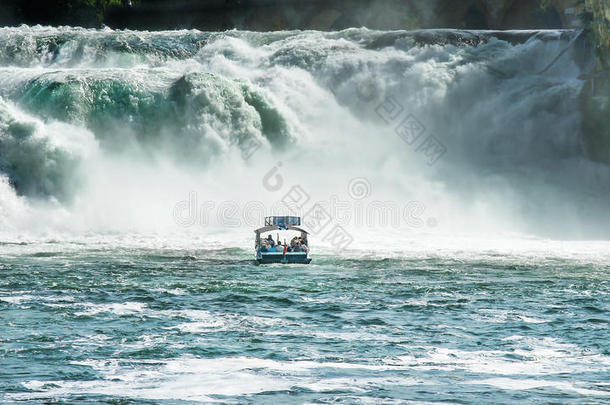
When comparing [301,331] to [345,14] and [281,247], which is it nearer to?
[281,247]

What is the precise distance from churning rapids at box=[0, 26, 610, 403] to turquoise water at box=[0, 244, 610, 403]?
8 centimetres

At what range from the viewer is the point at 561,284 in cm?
2458

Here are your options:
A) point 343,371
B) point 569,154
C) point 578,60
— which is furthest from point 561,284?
point 578,60

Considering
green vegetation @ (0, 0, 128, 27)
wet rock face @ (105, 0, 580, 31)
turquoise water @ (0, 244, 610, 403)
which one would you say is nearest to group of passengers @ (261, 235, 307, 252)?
turquoise water @ (0, 244, 610, 403)

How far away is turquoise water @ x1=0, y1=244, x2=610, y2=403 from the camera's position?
612 inches

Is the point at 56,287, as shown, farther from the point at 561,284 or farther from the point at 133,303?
the point at 561,284

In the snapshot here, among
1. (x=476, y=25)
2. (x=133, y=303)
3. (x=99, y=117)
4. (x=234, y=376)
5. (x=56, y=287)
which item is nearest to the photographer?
(x=234, y=376)

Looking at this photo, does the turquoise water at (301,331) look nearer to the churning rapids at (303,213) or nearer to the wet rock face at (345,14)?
the churning rapids at (303,213)

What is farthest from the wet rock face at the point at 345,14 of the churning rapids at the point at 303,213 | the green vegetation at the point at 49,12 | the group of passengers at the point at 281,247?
the group of passengers at the point at 281,247

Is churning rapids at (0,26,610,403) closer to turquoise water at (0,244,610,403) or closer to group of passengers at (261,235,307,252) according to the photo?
turquoise water at (0,244,610,403)

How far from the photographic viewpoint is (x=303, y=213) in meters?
36.6

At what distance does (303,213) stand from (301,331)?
686 inches

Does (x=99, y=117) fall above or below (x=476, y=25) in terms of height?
below

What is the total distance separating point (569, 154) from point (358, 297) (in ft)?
72.2
